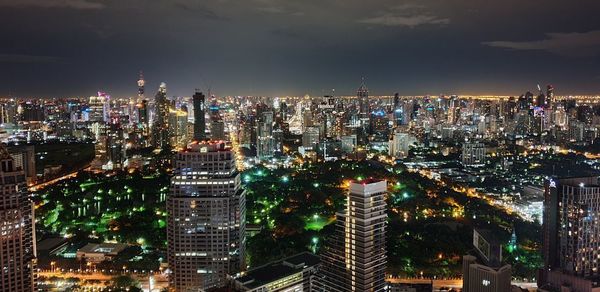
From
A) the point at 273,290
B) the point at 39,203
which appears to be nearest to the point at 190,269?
the point at 273,290

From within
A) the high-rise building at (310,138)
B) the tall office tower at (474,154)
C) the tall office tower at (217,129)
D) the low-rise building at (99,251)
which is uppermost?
the tall office tower at (217,129)

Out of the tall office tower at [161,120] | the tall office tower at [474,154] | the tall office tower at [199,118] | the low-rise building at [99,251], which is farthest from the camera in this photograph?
the tall office tower at [161,120]

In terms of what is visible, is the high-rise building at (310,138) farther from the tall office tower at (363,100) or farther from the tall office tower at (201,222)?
the tall office tower at (201,222)

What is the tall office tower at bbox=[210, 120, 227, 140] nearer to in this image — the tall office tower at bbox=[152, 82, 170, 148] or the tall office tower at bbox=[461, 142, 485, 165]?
the tall office tower at bbox=[152, 82, 170, 148]

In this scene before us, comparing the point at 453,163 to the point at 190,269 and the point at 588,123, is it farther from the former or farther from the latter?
the point at 190,269

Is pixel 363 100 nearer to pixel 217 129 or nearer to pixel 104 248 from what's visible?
pixel 217 129

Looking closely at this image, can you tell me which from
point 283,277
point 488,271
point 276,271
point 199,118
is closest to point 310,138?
point 199,118

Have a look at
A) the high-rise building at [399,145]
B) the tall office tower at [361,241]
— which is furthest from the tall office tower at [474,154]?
→ the tall office tower at [361,241]
